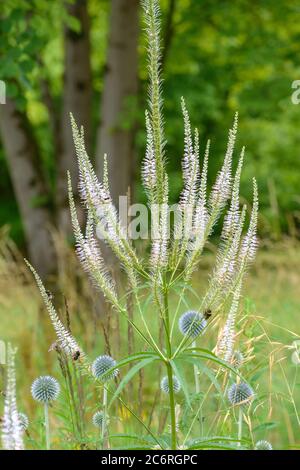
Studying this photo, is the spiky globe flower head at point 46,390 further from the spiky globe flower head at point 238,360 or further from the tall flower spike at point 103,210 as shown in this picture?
the tall flower spike at point 103,210

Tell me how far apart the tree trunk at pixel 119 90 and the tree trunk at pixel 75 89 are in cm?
41

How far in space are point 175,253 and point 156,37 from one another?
526 millimetres

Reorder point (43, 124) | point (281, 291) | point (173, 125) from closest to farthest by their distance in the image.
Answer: point (281, 291)
point (173, 125)
point (43, 124)

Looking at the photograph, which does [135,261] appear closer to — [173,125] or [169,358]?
[169,358]

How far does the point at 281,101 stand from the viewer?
10.1 metres

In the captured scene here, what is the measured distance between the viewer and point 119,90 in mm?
8773

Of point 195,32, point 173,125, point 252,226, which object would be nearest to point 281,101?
point 195,32

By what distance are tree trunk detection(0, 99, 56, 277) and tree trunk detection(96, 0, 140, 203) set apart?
917mm

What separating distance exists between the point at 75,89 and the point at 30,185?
1274 mm

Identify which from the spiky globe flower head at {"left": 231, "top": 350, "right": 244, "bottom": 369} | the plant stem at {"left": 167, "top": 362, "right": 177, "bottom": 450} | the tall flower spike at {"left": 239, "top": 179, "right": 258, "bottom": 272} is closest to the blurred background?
the spiky globe flower head at {"left": 231, "top": 350, "right": 244, "bottom": 369}

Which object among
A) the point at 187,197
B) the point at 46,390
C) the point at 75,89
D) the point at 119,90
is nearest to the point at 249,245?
the point at 187,197

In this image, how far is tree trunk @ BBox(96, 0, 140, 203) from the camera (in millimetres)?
8633

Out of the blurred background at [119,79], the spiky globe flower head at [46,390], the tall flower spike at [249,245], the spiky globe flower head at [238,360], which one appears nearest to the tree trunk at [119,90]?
the blurred background at [119,79]

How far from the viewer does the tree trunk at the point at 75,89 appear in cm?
908
